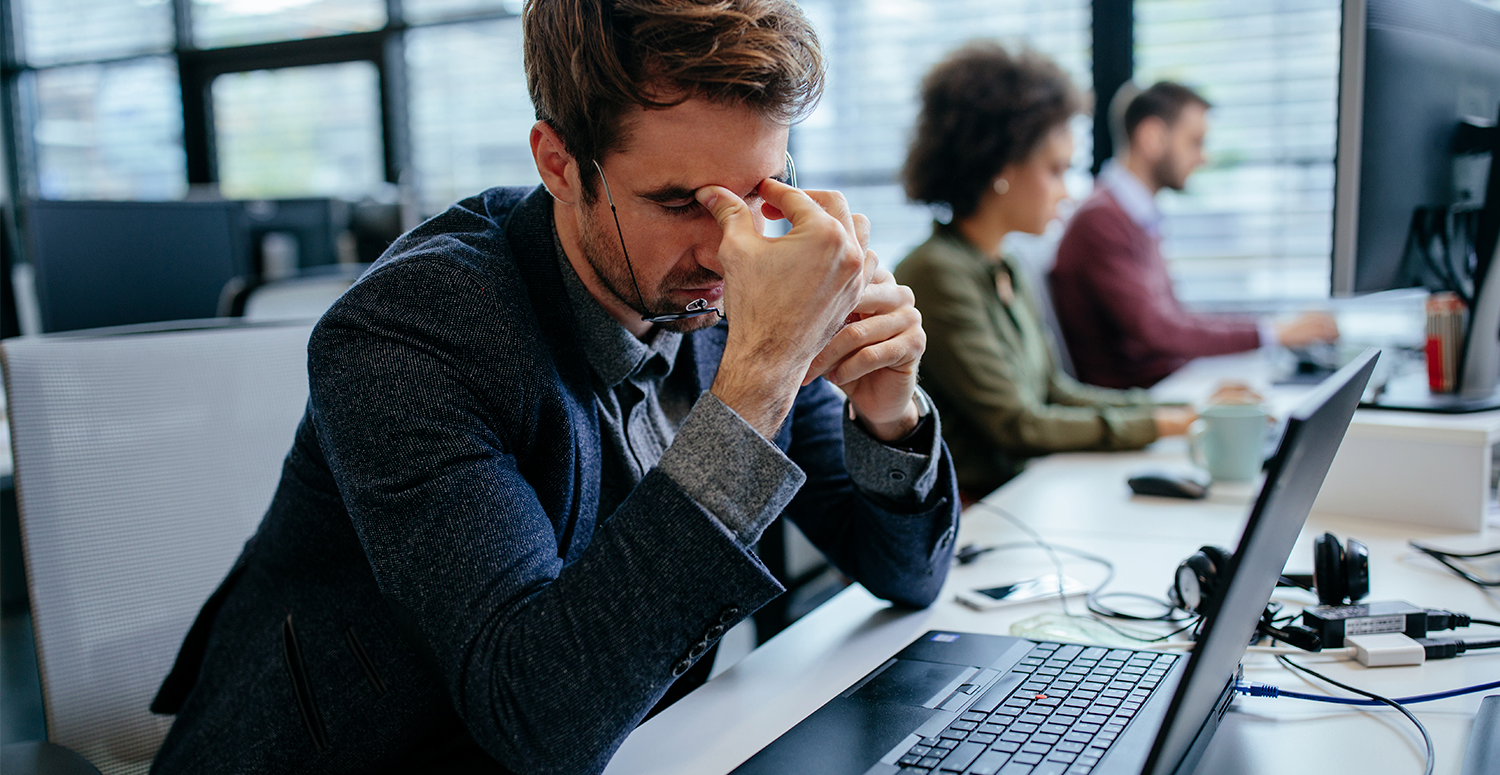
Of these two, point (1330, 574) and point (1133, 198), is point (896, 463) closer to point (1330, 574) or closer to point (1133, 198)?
point (1330, 574)

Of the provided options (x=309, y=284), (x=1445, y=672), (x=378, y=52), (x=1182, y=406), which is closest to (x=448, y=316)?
(x=1445, y=672)

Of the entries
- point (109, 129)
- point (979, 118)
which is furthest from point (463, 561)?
point (109, 129)

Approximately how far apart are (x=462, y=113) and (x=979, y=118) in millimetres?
3429

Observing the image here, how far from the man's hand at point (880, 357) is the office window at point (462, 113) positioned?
405 centimetres

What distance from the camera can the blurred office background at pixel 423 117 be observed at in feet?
11.3

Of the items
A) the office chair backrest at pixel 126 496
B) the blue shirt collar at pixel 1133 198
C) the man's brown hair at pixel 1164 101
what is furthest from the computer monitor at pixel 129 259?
the man's brown hair at pixel 1164 101

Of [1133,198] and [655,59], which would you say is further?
[1133,198]

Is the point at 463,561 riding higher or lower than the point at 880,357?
lower

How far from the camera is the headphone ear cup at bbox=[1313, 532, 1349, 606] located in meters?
0.95

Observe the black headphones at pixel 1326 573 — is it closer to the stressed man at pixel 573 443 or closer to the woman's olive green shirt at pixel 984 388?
the stressed man at pixel 573 443

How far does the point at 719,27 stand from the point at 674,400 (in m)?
0.41

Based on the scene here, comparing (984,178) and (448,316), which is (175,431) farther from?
(984,178)

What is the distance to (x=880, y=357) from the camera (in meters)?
0.92

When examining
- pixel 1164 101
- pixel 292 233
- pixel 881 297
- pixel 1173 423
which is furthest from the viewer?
pixel 292 233
